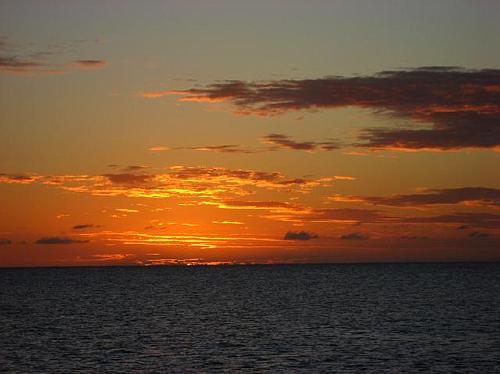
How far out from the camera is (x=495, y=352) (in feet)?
243

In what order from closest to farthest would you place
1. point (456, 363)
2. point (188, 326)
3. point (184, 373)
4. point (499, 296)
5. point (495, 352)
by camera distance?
point (184, 373) < point (456, 363) < point (495, 352) < point (188, 326) < point (499, 296)

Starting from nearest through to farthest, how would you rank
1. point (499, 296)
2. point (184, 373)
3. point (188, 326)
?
point (184, 373) < point (188, 326) < point (499, 296)

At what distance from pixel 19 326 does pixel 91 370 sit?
134ft

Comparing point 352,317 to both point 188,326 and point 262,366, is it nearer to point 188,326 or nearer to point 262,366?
point 188,326

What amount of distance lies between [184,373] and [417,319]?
175 ft

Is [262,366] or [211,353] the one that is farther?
[211,353]

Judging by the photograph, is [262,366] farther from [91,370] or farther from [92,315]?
[92,315]

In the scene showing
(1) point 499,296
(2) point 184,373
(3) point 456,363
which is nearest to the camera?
(2) point 184,373

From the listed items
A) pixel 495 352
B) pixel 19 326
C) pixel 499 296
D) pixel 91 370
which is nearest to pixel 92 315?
pixel 19 326

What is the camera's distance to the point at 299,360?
229 ft

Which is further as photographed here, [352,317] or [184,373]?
[352,317]

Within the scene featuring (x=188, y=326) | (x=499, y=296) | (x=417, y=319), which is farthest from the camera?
(x=499, y=296)

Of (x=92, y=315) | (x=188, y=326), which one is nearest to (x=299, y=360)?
(x=188, y=326)

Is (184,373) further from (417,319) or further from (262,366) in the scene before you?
(417,319)
